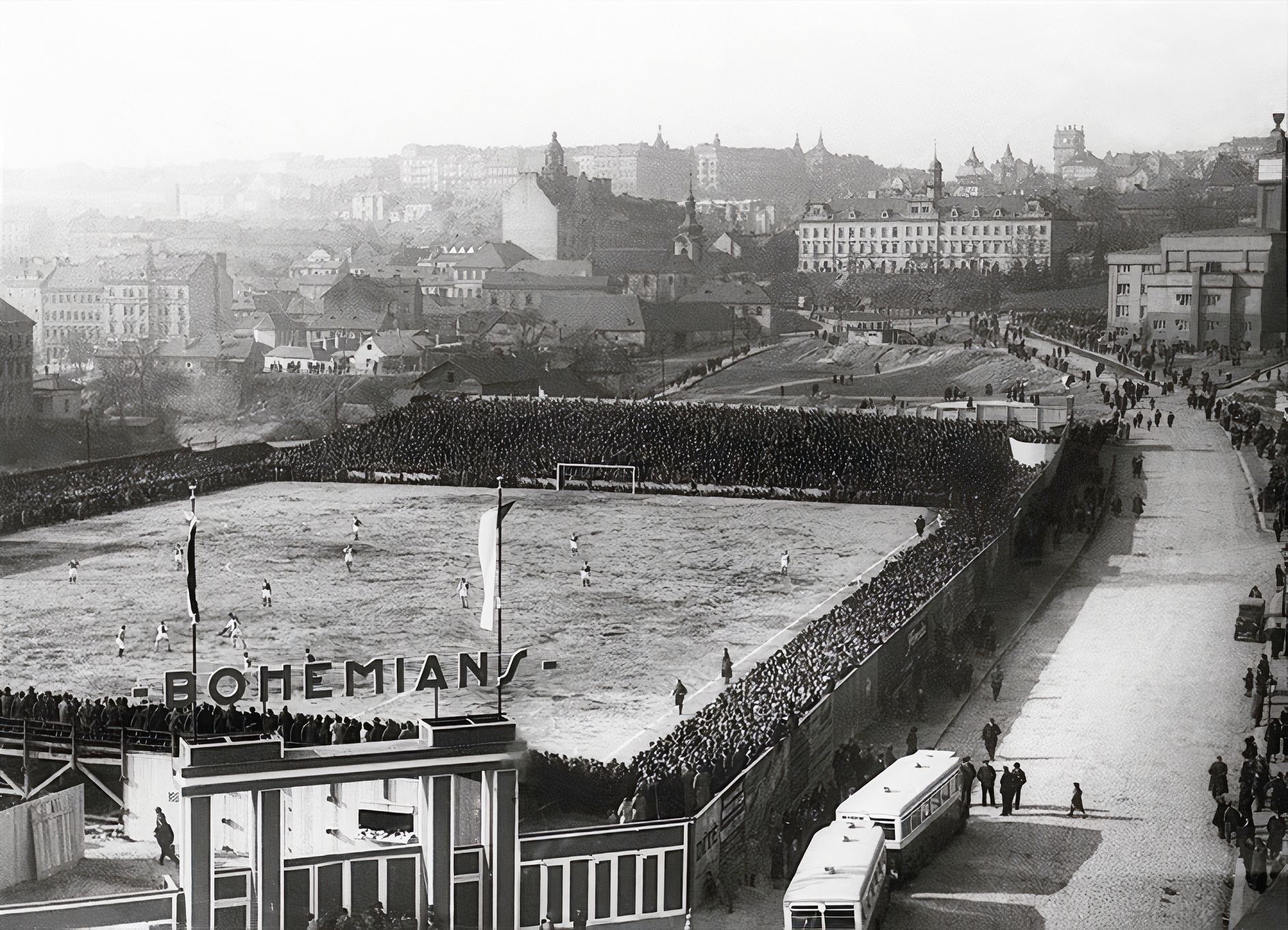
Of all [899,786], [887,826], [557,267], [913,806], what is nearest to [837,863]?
[887,826]

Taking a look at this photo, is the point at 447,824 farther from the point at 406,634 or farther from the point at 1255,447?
the point at 1255,447

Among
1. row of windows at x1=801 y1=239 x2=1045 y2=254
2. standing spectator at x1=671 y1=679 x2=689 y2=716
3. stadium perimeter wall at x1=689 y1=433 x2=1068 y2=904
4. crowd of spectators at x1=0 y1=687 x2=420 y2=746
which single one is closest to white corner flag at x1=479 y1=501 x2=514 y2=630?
crowd of spectators at x1=0 y1=687 x2=420 y2=746

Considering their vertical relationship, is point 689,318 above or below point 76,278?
below

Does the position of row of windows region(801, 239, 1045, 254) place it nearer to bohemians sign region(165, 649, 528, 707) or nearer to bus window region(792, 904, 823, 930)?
bohemians sign region(165, 649, 528, 707)

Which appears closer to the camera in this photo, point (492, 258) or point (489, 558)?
point (489, 558)

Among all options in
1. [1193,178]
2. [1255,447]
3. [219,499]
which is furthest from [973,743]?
[219,499]

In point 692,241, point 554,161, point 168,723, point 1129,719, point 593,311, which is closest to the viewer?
point 168,723

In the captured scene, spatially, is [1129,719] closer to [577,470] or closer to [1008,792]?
[1008,792]
